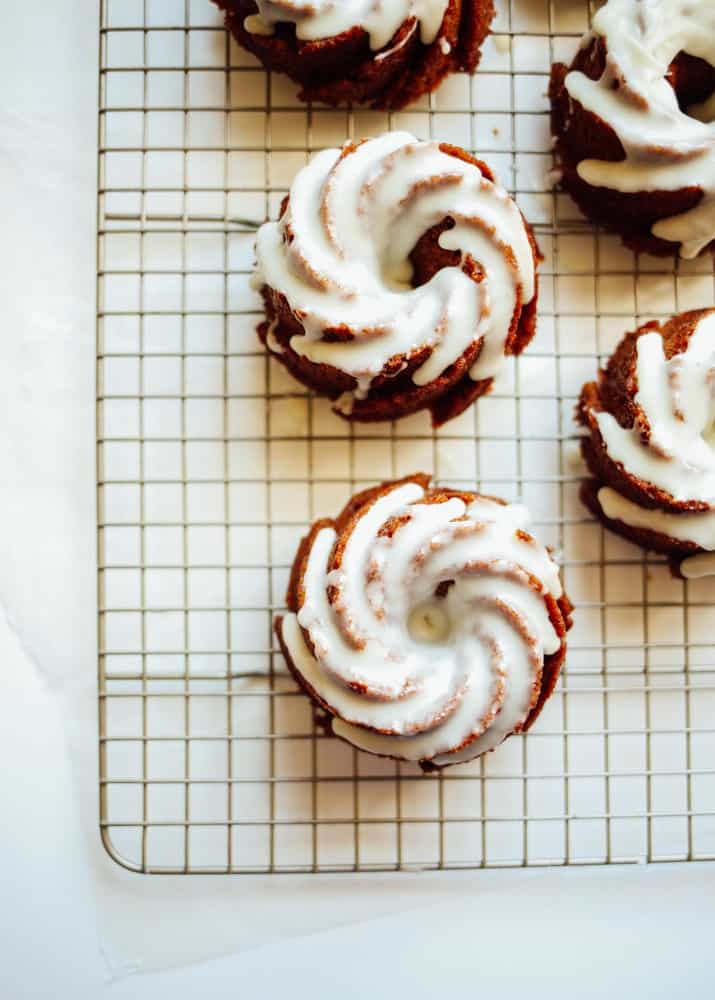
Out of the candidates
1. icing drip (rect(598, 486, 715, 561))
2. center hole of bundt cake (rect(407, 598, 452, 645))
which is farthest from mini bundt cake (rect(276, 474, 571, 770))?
icing drip (rect(598, 486, 715, 561))

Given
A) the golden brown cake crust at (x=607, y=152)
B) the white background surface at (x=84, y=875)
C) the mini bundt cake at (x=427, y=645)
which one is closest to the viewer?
the mini bundt cake at (x=427, y=645)

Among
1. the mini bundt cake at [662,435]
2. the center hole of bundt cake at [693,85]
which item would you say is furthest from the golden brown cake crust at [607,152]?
the mini bundt cake at [662,435]

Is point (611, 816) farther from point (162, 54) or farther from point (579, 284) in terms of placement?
point (162, 54)

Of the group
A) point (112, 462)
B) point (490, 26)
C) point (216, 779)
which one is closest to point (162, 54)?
point (490, 26)

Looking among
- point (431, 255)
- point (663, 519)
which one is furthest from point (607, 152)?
point (663, 519)

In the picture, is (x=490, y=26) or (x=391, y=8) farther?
(x=490, y=26)

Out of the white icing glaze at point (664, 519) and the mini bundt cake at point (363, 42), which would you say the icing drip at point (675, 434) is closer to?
the white icing glaze at point (664, 519)

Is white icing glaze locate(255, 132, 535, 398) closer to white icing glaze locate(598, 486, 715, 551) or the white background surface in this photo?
white icing glaze locate(598, 486, 715, 551)
